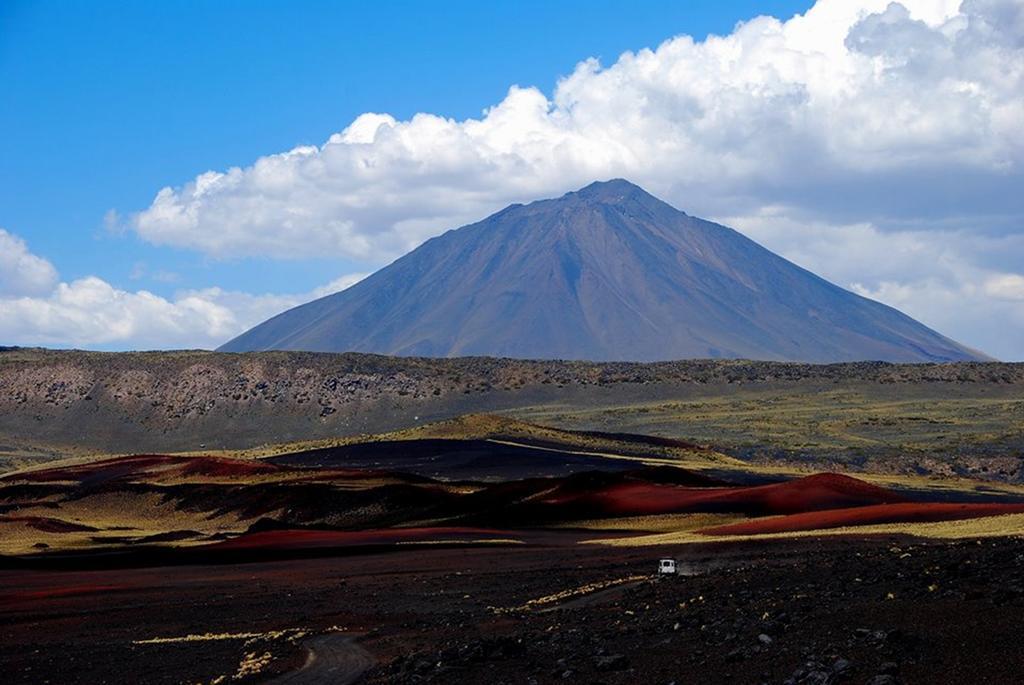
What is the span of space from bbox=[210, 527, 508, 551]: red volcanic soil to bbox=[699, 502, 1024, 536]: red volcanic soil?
10.2 meters

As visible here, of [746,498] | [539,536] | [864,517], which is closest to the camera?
[864,517]

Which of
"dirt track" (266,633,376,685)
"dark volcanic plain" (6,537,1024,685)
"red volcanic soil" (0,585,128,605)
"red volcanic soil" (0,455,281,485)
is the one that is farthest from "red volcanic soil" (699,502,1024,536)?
"red volcanic soil" (0,455,281,485)

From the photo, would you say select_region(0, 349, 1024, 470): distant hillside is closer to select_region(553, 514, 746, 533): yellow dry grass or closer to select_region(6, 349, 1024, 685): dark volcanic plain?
select_region(6, 349, 1024, 685): dark volcanic plain

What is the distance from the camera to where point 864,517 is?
161 ft

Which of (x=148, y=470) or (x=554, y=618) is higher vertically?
(x=148, y=470)

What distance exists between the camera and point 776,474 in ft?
262

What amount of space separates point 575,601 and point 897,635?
45.3 feet

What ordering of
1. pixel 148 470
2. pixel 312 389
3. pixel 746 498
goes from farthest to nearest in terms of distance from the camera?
pixel 312 389 → pixel 148 470 → pixel 746 498

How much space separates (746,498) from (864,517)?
9853 millimetres

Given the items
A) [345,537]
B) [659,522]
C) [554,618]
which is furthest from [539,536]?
[554,618]

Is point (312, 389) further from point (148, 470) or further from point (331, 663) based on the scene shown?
point (331, 663)

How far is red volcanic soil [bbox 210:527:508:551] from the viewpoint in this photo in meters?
52.7

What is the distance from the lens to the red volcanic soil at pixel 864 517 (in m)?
47.5

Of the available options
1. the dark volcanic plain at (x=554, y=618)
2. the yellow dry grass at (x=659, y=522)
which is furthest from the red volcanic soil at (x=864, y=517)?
the dark volcanic plain at (x=554, y=618)
